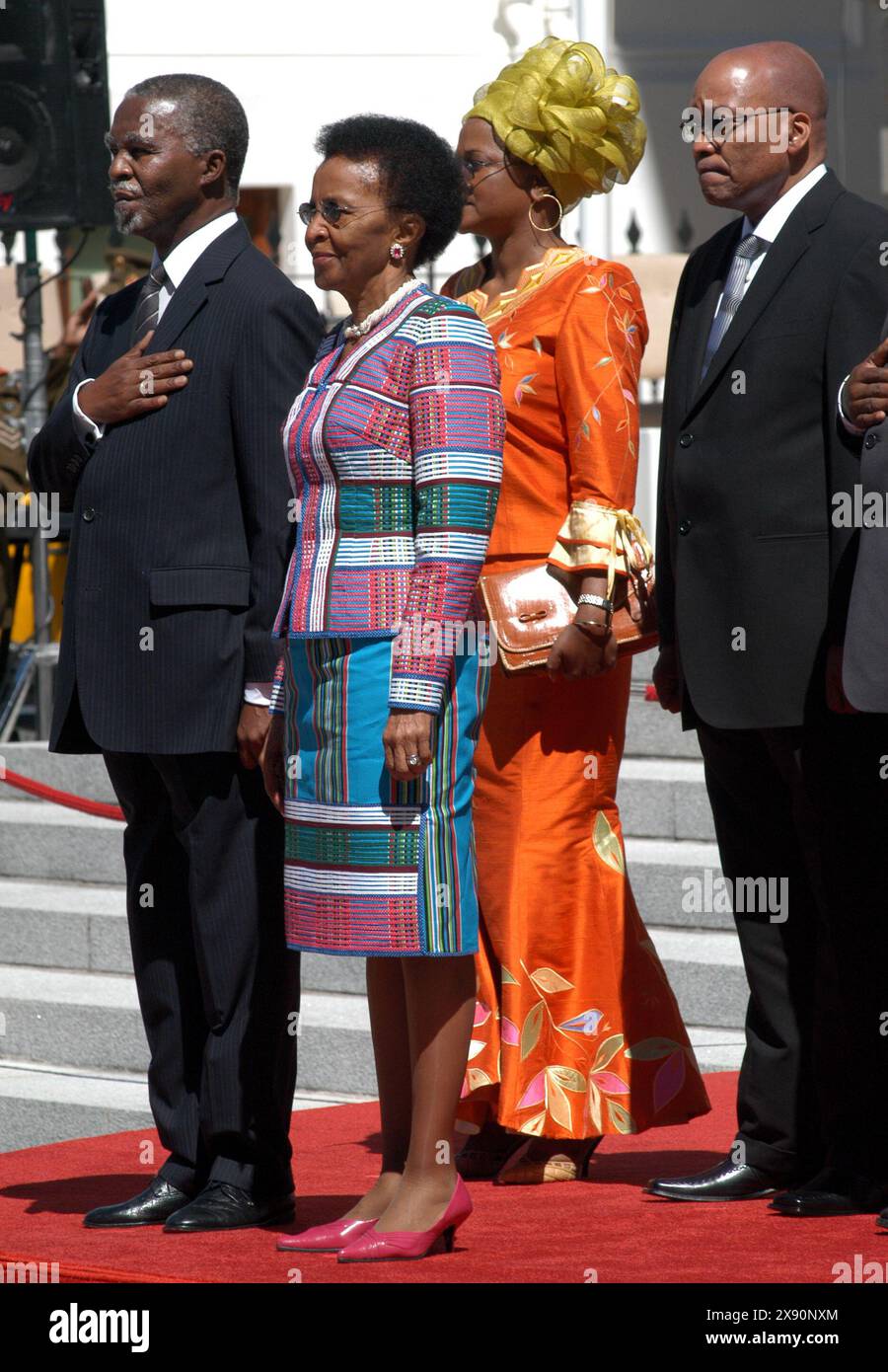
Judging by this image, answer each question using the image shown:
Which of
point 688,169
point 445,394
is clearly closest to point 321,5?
point 688,169

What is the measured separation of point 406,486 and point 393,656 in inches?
11.0

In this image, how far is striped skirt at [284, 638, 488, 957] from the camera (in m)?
3.67

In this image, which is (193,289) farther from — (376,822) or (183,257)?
(376,822)

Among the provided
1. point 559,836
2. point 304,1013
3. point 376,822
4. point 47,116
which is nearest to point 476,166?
point 559,836

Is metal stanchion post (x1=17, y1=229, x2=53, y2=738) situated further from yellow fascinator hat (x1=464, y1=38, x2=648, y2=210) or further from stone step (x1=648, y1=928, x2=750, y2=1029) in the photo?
yellow fascinator hat (x1=464, y1=38, x2=648, y2=210)

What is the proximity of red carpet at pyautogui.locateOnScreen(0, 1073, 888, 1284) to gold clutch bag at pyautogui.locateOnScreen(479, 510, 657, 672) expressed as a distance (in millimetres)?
1011

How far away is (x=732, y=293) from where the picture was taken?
431 centimetres

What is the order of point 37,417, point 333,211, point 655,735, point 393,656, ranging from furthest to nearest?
point 37,417
point 655,735
point 333,211
point 393,656

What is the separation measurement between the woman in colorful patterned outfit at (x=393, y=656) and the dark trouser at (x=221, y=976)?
0.28 meters

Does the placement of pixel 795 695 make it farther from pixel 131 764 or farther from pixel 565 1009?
pixel 131 764

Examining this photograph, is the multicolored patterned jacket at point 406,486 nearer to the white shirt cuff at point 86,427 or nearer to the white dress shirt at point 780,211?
the white shirt cuff at point 86,427

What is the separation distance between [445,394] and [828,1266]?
1.48 metres

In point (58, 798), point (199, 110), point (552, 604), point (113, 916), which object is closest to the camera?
point (199, 110)
